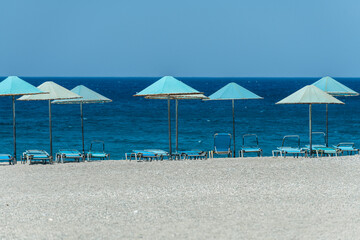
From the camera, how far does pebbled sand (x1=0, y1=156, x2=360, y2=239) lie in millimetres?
6746

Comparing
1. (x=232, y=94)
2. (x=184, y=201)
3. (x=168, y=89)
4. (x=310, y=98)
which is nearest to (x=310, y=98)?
(x=310, y=98)

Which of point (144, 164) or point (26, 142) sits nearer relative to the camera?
point (144, 164)

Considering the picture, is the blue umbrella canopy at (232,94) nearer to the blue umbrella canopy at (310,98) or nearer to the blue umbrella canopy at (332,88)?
the blue umbrella canopy at (310,98)

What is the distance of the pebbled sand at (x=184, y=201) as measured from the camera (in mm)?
6746

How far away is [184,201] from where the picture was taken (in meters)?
8.42

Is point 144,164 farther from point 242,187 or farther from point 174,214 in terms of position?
point 174,214

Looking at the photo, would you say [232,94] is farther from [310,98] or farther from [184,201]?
[184,201]

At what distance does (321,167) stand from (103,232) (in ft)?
20.7

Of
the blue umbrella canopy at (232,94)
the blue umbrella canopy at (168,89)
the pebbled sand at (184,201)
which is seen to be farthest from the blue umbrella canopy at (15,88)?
the blue umbrella canopy at (232,94)

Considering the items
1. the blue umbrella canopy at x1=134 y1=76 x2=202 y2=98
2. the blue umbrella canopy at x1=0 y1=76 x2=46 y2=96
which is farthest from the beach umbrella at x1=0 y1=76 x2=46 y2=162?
the blue umbrella canopy at x1=134 y1=76 x2=202 y2=98

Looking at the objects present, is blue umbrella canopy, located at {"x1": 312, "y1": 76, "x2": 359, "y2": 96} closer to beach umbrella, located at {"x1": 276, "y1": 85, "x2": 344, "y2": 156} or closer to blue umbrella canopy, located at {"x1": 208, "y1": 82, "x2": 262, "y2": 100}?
beach umbrella, located at {"x1": 276, "y1": 85, "x2": 344, "y2": 156}

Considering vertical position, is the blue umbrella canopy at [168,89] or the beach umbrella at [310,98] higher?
→ the blue umbrella canopy at [168,89]

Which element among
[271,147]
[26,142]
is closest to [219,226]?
[271,147]

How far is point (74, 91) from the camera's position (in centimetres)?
1499
